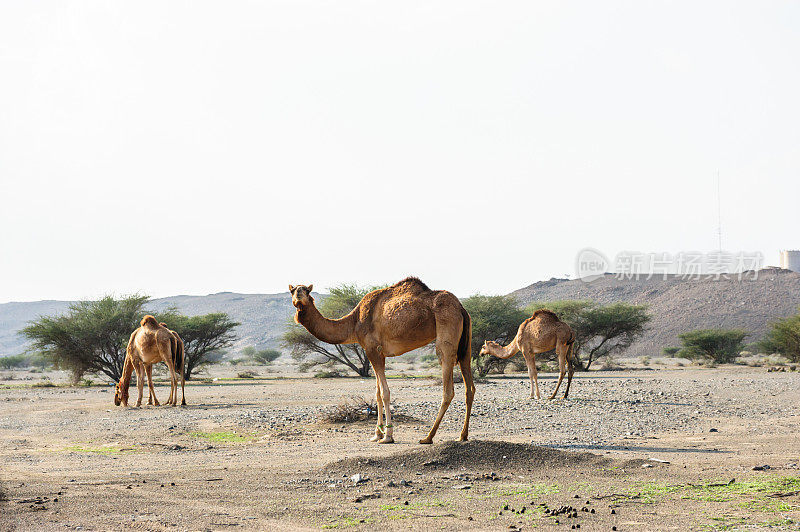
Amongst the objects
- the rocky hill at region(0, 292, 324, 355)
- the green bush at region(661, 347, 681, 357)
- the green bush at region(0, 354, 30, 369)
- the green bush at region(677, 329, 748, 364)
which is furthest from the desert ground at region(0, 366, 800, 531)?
the rocky hill at region(0, 292, 324, 355)

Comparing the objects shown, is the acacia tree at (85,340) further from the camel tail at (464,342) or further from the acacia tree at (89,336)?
the camel tail at (464,342)

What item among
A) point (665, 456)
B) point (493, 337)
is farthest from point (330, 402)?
point (493, 337)

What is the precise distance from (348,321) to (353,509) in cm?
501

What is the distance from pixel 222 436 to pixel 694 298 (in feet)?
301

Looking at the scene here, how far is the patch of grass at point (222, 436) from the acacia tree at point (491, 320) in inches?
1128

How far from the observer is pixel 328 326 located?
13.0 meters

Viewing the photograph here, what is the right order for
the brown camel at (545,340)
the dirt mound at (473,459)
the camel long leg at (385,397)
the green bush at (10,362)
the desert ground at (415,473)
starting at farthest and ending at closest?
the green bush at (10,362), the brown camel at (545,340), the camel long leg at (385,397), the dirt mound at (473,459), the desert ground at (415,473)

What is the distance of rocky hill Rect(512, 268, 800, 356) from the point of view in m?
87.7

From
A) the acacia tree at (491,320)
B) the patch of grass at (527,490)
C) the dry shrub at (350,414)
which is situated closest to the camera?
the patch of grass at (527,490)

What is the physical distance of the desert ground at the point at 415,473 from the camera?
7762 millimetres

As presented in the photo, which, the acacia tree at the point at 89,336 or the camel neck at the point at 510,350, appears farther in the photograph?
the acacia tree at the point at 89,336

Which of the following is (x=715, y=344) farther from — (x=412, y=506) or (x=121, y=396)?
(x=412, y=506)

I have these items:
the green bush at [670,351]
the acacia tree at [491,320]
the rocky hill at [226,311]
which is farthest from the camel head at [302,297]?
the rocky hill at [226,311]

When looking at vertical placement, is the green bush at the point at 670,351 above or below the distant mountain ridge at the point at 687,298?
below
